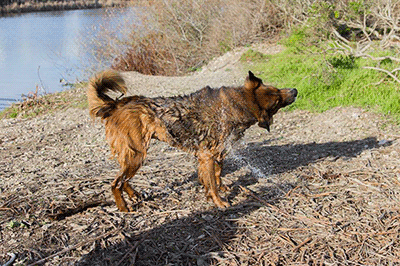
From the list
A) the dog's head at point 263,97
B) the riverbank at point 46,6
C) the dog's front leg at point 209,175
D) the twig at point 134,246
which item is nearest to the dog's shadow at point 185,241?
the twig at point 134,246

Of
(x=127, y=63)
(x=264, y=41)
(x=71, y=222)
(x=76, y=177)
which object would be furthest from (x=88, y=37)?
(x=71, y=222)

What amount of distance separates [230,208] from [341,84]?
19.5 feet

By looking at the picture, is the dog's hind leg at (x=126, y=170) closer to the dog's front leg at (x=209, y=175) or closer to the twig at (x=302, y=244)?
the dog's front leg at (x=209, y=175)

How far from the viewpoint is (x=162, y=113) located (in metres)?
4.52

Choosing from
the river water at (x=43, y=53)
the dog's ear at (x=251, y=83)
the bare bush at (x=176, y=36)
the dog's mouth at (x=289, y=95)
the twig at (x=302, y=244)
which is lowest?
the river water at (x=43, y=53)

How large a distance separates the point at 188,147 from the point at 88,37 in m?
15.9

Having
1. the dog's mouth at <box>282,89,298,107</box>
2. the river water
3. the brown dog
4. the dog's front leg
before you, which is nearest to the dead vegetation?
the dog's front leg

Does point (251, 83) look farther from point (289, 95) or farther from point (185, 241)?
point (185, 241)

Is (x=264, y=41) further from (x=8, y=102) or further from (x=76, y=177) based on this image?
(x=76, y=177)

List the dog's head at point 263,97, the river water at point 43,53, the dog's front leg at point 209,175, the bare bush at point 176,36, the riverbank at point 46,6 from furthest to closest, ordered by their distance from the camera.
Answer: the riverbank at point 46,6, the bare bush at point 176,36, the river water at point 43,53, the dog's head at point 263,97, the dog's front leg at point 209,175

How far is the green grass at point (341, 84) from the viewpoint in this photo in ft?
27.4

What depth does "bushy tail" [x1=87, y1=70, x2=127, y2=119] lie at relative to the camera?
4.59 meters

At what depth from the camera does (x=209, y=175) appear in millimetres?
Result: 4586

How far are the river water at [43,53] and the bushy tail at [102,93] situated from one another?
32.6 ft
